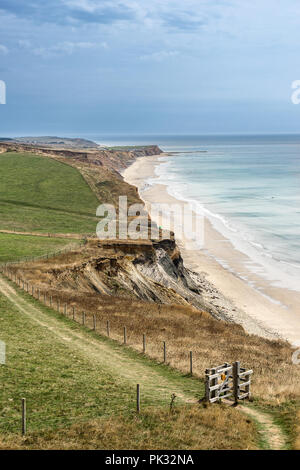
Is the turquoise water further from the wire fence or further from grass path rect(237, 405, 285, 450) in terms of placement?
the wire fence

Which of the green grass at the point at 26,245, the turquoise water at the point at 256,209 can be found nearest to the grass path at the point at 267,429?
the green grass at the point at 26,245

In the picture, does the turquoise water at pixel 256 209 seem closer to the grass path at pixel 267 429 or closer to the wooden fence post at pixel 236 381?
the wooden fence post at pixel 236 381

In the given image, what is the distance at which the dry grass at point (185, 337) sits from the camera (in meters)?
23.7

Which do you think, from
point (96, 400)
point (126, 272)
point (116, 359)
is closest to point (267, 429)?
point (96, 400)

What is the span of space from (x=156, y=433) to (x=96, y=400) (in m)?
3.82

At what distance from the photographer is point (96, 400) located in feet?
62.8

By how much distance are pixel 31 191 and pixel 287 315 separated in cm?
6177

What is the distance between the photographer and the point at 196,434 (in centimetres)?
1595

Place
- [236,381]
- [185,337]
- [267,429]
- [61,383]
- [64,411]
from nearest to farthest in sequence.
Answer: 1. [267,429]
2. [64,411]
3. [236,381]
4. [61,383]
5. [185,337]

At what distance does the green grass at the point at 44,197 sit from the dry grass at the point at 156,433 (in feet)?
156

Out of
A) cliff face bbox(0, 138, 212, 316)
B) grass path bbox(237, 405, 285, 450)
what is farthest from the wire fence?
cliff face bbox(0, 138, 212, 316)

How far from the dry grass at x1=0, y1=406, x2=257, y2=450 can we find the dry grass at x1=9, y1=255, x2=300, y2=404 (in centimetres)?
420

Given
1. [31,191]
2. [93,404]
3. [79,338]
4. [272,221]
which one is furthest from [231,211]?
[93,404]

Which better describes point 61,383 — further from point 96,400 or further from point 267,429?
point 267,429
